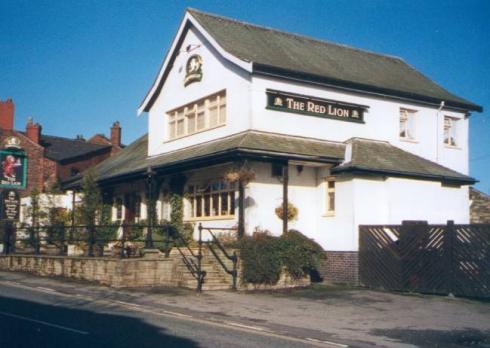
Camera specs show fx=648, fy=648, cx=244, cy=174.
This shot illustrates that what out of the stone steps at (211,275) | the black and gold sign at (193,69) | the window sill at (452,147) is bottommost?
the stone steps at (211,275)

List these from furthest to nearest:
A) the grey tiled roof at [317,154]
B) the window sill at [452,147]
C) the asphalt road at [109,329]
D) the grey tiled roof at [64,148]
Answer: the grey tiled roof at [64,148] → the window sill at [452,147] → the grey tiled roof at [317,154] → the asphalt road at [109,329]

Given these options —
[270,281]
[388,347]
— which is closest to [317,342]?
[388,347]

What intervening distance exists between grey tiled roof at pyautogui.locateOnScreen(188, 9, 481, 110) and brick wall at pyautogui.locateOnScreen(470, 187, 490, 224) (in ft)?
16.8

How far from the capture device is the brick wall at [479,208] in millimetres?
30334

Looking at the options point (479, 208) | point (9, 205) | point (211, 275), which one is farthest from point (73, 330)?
point (479, 208)

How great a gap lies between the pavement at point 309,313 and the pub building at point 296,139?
3.72 m

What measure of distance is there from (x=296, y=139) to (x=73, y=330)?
14.1 m

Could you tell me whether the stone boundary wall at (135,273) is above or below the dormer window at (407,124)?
below

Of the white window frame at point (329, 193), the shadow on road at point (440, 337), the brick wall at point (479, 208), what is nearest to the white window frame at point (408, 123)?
the white window frame at point (329, 193)

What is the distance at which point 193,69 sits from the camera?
26406 mm

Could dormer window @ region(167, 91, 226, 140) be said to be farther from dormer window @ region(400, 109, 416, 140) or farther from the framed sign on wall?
dormer window @ region(400, 109, 416, 140)

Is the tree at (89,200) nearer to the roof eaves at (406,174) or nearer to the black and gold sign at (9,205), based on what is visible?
the black and gold sign at (9,205)

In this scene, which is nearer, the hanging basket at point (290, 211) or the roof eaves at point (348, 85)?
the hanging basket at point (290, 211)

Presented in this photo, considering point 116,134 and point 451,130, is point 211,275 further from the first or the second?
point 116,134
